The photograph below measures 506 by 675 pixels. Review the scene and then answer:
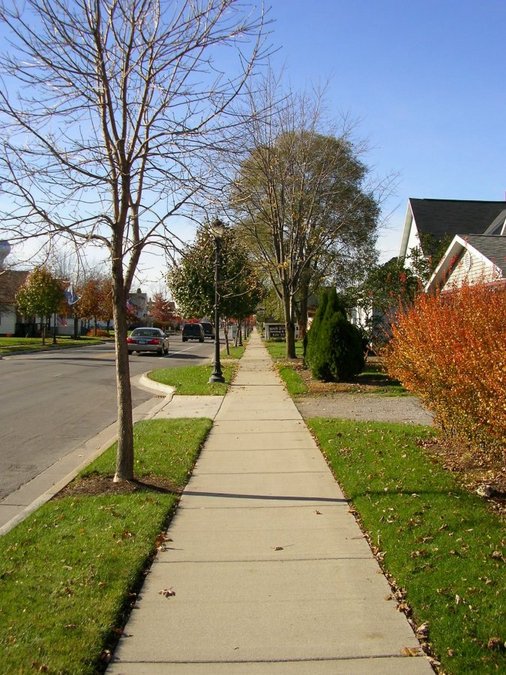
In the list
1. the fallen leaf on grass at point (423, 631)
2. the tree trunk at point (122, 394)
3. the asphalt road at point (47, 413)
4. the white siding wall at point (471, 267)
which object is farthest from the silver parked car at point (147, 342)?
the fallen leaf on grass at point (423, 631)

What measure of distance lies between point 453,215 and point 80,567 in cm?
3312

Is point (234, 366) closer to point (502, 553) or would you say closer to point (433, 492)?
point (433, 492)

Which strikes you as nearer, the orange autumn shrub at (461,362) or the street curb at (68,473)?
the orange autumn shrub at (461,362)

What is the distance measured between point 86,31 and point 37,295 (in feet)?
126

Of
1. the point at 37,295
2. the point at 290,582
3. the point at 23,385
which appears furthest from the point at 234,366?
the point at 37,295

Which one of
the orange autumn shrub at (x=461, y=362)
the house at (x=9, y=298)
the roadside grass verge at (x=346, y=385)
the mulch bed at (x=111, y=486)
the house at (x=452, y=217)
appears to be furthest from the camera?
the house at (x=9, y=298)

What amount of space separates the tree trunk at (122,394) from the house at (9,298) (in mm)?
27004

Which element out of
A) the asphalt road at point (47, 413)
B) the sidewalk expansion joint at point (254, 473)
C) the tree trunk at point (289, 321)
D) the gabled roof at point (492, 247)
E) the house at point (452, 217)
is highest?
the house at point (452, 217)

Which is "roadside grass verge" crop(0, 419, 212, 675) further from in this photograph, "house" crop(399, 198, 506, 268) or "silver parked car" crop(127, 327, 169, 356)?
"house" crop(399, 198, 506, 268)

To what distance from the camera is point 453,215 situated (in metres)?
34.4

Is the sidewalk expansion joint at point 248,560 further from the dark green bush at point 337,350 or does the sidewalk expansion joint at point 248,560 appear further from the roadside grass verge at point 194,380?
the dark green bush at point 337,350

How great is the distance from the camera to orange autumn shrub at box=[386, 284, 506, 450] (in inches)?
223

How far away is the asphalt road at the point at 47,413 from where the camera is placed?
28.6 feet

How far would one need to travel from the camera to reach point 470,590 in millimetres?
4055
